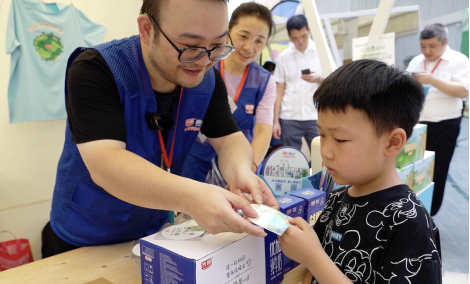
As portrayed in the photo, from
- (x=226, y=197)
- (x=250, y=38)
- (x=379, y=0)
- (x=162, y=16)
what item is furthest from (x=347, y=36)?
(x=226, y=197)

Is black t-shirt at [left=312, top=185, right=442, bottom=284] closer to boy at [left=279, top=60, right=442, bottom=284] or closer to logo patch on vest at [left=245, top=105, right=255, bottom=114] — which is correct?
boy at [left=279, top=60, right=442, bottom=284]

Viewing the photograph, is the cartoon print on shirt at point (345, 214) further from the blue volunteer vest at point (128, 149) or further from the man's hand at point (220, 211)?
the blue volunteer vest at point (128, 149)

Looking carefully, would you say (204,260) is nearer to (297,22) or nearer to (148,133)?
(148,133)

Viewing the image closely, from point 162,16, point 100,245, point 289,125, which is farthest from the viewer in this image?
point 289,125

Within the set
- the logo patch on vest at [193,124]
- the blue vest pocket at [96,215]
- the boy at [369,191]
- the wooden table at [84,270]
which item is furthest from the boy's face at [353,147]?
the blue vest pocket at [96,215]

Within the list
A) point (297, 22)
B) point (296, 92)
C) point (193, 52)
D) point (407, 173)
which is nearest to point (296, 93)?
point (296, 92)

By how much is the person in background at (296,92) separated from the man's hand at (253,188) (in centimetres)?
279

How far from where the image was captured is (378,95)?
0.94 m

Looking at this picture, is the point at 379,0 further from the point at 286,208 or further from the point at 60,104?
the point at 60,104

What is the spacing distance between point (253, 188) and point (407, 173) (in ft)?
4.11

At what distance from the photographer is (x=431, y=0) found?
9.49 feet

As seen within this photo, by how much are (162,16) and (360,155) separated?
716 millimetres

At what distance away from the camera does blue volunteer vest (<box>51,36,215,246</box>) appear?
118 cm

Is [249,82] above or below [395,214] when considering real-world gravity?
above
